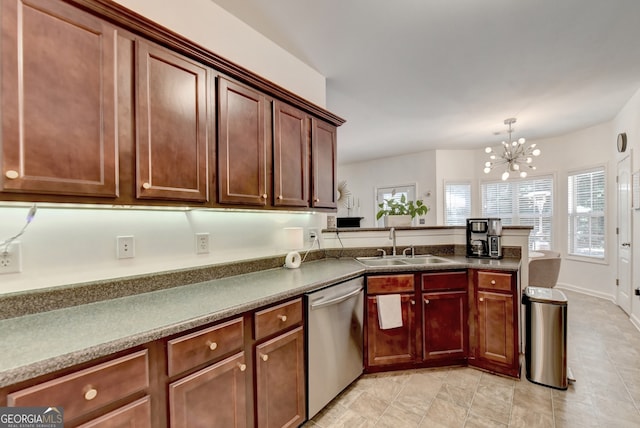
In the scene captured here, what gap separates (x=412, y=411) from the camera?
6.35ft

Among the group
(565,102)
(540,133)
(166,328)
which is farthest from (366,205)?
(166,328)

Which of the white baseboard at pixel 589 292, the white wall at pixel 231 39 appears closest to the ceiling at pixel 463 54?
the white wall at pixel 231 39

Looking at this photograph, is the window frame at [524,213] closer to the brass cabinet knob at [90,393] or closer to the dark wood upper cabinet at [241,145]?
the dark wood upper cabinet at [241,145]

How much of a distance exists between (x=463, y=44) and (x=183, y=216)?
Answer: 2683mm

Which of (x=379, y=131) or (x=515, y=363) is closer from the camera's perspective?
(x=515, y=363)

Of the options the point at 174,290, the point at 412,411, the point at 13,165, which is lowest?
the point at 412,411

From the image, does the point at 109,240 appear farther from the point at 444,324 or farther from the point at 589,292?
the point at 589,292

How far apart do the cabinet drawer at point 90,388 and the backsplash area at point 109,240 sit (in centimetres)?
61

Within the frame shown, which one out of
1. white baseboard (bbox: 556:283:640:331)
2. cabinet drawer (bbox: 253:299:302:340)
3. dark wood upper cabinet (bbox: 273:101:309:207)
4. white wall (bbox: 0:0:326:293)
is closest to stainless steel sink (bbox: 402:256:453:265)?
white wall (bbox: 0:0:326:293)

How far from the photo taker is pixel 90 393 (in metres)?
0.91

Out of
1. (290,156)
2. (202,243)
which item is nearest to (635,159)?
(290,156)

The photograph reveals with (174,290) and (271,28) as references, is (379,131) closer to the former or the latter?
(271,28)

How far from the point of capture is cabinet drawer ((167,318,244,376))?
113cm

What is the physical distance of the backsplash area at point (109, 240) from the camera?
1241 millimetres
